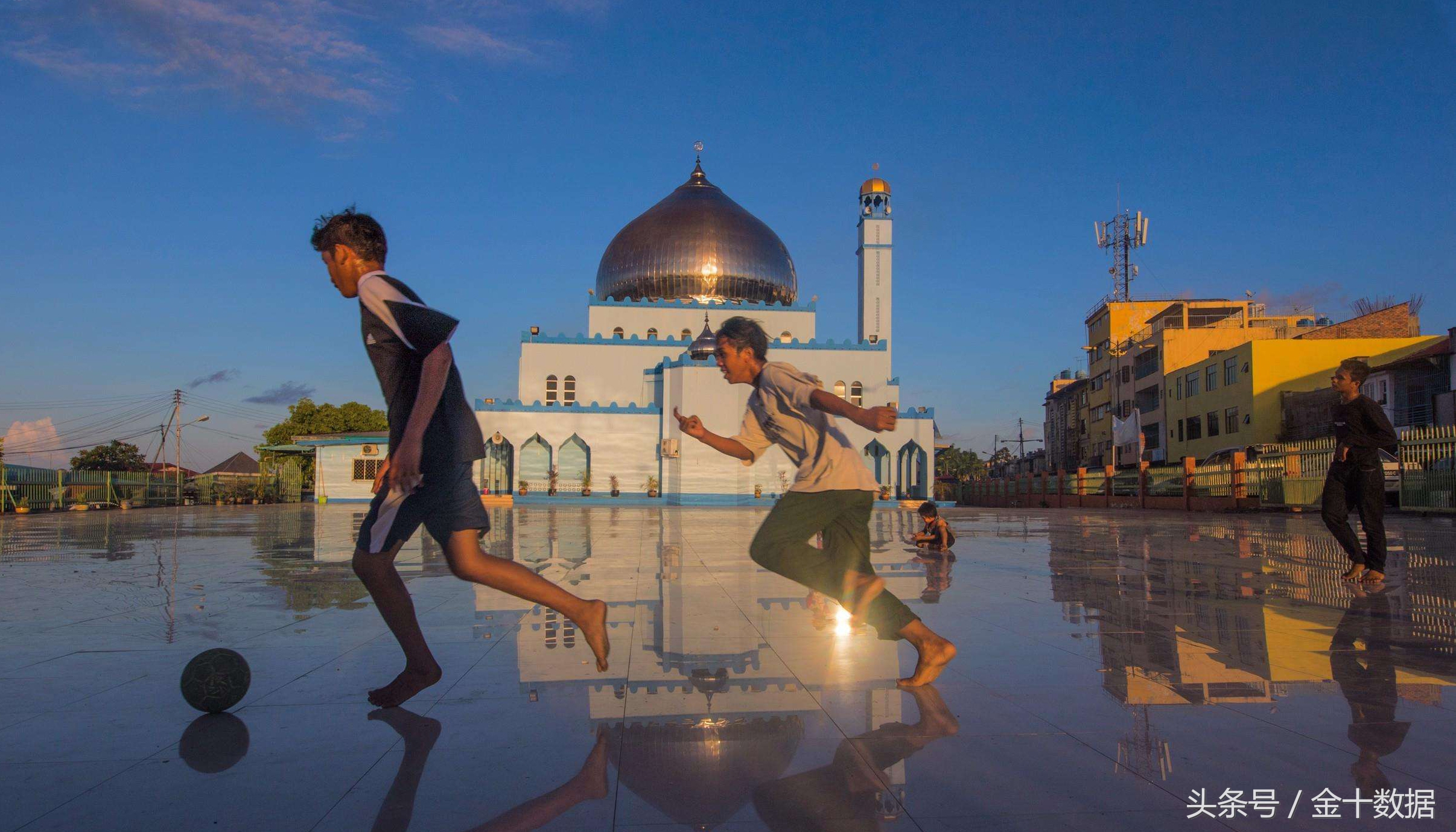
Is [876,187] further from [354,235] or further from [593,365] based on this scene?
[354,235]

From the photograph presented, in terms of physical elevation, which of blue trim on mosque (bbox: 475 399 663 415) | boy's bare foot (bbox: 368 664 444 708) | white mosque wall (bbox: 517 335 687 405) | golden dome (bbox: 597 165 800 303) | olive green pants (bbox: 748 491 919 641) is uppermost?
golden dome (bbox: 597 165 800 303)

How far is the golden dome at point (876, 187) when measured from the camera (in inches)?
1597

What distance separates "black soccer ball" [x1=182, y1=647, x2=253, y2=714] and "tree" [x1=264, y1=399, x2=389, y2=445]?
182ft

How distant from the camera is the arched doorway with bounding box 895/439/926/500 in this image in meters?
35.2

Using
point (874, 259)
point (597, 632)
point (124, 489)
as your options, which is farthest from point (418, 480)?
point (874, 259)

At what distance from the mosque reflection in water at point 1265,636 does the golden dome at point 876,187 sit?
110 feet

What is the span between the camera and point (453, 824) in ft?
6.74

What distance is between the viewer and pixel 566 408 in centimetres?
3381

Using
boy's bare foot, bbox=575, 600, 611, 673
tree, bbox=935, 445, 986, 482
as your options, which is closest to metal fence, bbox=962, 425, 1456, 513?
boy's bare foot, bbox=575, 600, 611, 673

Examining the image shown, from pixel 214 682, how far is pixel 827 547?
2.20m

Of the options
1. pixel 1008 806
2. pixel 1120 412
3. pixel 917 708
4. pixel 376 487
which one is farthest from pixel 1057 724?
pixel 1120 412

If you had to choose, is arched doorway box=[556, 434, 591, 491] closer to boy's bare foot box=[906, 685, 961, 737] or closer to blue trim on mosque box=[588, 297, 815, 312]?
blue trim on mosque box=[588, 297, 815, 312]

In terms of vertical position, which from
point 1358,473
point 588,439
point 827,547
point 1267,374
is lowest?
point 827,547

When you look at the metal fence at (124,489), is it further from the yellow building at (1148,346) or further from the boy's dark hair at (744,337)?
the yellow building at (1148,346)
